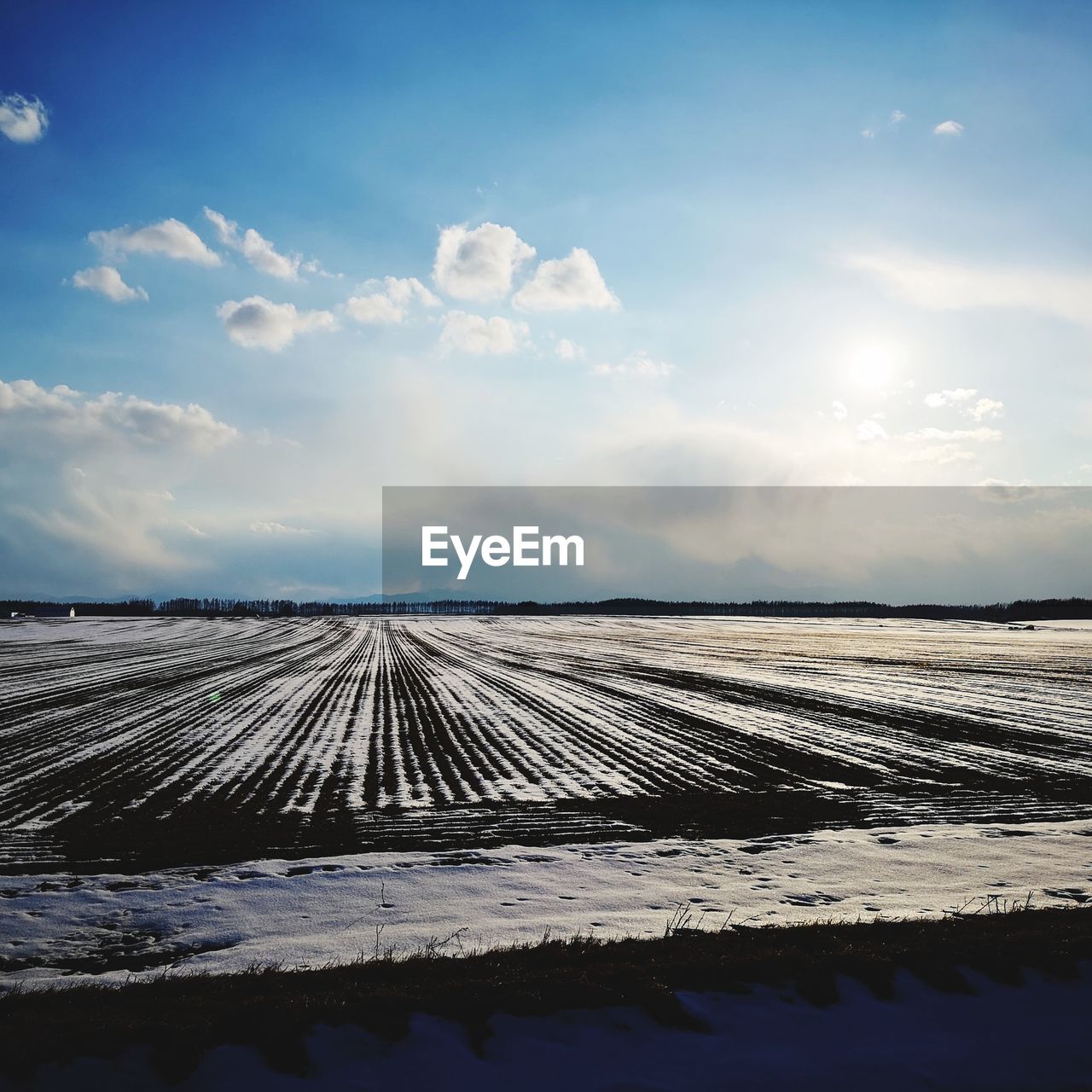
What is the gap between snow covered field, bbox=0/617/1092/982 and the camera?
8.43m

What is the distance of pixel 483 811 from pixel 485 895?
371cm

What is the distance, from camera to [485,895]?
905 cm

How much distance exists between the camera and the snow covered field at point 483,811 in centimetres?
843

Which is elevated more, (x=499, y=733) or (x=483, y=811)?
(x=483, y=811)

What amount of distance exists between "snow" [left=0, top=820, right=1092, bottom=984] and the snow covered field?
43 millimetres

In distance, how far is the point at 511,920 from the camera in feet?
27.2

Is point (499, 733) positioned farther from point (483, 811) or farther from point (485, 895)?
point (485, 895)

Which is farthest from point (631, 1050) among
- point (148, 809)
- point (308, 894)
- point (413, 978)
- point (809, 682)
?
point (809, 682)

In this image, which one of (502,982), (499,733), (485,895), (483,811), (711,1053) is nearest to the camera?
(711,1053)

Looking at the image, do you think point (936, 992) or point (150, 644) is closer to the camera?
point (936, 992)

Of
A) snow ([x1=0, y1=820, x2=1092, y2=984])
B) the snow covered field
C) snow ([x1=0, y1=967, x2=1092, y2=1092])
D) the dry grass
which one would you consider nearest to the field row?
the snow covered field

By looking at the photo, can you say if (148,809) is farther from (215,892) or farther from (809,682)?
(809,682)

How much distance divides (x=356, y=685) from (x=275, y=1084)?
27.4 metres

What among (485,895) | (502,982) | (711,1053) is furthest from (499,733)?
(711,1053)
